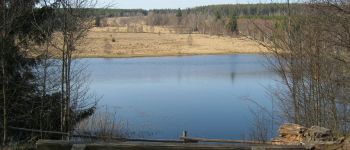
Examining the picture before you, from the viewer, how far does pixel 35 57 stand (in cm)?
1455

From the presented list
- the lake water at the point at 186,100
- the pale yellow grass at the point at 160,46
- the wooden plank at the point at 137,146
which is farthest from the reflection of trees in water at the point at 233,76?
the pale yellow grass at the point at 160,46

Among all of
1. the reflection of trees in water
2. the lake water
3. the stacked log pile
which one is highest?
the stacked log pile

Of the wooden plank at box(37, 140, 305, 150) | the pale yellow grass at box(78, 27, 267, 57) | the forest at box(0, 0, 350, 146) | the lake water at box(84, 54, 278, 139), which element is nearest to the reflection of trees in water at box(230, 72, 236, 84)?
the lake water at box(84, 54, 278, 139)

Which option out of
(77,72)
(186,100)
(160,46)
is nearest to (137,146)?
(77,72)

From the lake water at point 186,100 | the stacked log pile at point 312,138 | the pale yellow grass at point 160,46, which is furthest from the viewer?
the pale yellow grass at point 160,46

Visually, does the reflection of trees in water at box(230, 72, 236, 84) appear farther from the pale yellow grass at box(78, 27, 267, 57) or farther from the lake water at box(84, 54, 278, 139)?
the pale yellow grass at box(78, 27, 267, 57)

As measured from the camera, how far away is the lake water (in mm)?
19219

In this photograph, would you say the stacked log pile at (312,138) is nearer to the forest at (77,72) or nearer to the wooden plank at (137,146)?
the wooden plank at (137,146)

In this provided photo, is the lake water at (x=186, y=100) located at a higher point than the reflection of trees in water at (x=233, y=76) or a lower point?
lower

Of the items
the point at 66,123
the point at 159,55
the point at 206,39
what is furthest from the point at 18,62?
the point at 206,39

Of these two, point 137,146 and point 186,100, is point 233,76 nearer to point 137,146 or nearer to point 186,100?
point 186,100

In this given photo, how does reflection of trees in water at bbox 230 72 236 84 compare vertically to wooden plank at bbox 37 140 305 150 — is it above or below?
below

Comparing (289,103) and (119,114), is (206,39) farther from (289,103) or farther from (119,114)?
(289,103)

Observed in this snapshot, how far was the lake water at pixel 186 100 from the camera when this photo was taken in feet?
63.1
